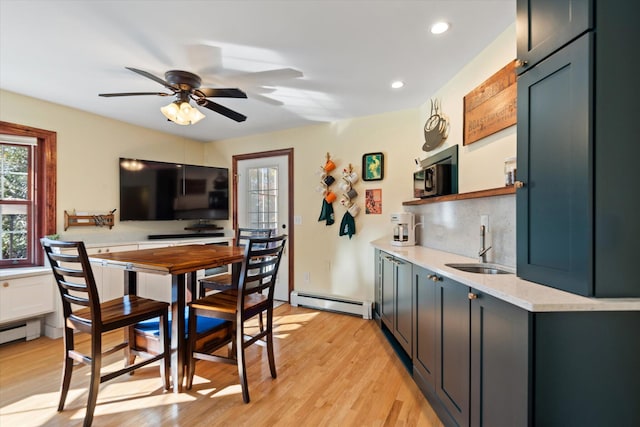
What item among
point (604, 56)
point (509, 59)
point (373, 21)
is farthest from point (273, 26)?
point (604, 56)

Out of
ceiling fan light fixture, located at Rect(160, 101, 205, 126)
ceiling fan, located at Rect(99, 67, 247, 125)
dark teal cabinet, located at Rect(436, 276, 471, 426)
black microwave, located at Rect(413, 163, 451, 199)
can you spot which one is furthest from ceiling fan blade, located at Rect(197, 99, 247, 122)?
dark teal cabinet, located at Rect(436, 276, 471, 426)

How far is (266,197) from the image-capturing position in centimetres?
431

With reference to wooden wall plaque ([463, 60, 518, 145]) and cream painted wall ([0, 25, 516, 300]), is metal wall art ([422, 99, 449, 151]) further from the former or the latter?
wooden wall plaque ([463, 60, 518, 145])

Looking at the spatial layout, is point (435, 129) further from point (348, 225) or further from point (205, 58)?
point (205, 58)

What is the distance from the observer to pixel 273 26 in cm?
184

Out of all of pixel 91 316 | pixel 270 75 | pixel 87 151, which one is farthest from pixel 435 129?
pixel 87 151

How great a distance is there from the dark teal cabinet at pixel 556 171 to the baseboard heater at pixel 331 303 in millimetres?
2317

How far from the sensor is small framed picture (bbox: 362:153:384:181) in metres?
3.49

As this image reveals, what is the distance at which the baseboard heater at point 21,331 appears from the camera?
8.93 feet

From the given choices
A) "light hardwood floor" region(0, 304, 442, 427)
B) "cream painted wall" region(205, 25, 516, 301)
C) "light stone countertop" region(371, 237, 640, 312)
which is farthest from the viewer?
"cream painted wall" region(205, 25, 516, 301)

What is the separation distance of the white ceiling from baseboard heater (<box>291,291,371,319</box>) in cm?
234

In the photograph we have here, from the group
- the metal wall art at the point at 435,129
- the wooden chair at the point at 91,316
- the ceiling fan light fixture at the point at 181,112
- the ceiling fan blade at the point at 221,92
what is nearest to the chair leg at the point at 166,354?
the wooden chair at the point at 91,316

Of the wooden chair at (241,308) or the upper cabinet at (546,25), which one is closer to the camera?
the upper cabinet at (546,25)

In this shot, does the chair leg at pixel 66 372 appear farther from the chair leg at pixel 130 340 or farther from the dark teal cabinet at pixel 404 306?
the dark teal cabinet at pixel 404 306
